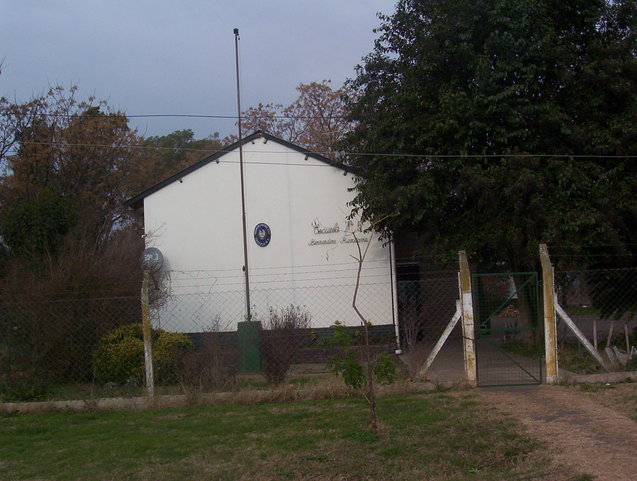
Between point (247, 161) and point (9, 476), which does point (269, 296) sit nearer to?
point (247, 161)

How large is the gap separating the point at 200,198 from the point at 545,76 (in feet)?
32.2

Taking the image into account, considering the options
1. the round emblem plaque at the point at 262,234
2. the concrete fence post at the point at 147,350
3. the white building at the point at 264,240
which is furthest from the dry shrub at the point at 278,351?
the round emblem plaque at the point at 262,234

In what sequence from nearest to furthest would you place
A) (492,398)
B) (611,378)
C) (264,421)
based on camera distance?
(264,421), (492,398), (611,378)

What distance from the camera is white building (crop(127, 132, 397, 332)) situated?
18516 millimetres

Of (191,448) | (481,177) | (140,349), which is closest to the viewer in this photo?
(191,448)

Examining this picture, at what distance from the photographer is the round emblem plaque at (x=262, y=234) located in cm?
1898

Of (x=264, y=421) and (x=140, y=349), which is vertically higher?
(x=140, y=349)

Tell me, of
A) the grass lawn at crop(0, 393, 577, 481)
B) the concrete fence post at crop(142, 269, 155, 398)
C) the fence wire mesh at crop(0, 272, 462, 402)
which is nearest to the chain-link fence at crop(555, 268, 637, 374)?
the fence wire mesh at crop(0, 272, 462, 402)

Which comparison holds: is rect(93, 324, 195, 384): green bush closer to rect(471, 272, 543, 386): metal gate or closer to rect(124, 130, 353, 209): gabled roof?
rect(471, 272, 543, 386): metal gate

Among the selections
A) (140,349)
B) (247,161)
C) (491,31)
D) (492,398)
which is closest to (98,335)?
(140,349)

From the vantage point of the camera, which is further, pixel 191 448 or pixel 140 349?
pixel 140 349

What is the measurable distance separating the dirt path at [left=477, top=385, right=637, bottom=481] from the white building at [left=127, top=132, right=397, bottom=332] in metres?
8.70

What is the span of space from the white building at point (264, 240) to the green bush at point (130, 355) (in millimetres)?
6028

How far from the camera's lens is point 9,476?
272 inches
